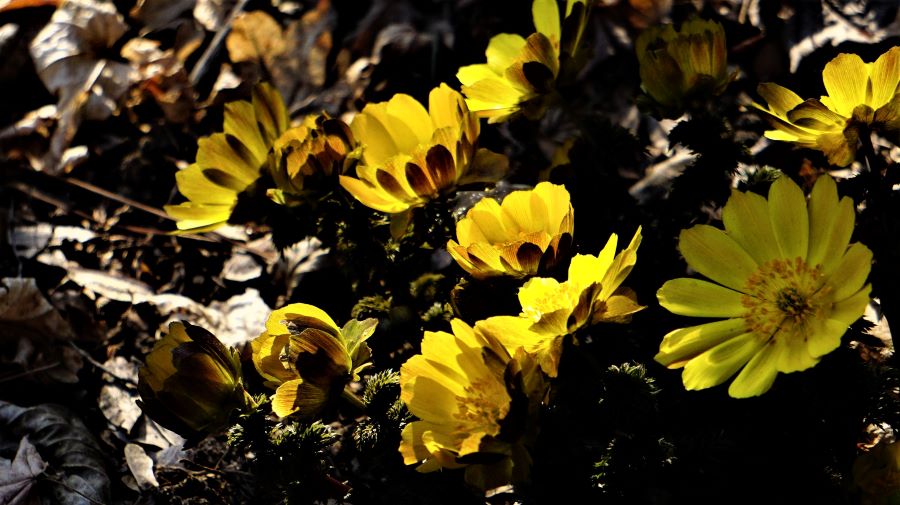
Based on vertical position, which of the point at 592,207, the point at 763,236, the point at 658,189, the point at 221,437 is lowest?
the point at 221,437

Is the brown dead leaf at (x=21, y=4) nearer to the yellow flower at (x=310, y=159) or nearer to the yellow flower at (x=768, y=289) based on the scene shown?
the yellow flower at (x=310, y=159)

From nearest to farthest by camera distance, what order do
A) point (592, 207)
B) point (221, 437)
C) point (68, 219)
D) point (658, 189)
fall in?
point (592, 207)
point (221, 437)
point (658, 189)
point (68, 219)

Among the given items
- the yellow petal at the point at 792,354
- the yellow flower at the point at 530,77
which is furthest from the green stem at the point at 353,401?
the yellow petal at the point at 792,354

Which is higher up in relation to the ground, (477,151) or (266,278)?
(477,151)

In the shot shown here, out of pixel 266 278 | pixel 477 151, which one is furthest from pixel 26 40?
pixel 477 151

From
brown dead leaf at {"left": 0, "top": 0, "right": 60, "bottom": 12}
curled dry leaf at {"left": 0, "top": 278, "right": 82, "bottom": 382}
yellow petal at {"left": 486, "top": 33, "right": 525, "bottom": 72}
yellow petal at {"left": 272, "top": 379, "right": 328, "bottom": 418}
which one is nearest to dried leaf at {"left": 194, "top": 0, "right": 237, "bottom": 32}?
brown dead leaf at {"left": 0, "top": 0, "right": 60, "bottom": 12}

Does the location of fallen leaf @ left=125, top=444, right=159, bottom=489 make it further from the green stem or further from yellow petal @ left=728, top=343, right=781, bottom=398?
yellow petal @ left=728, top=343, right=781, bottom=398

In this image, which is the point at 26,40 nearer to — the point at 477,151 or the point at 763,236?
the point at 477,151

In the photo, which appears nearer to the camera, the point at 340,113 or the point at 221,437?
the point at 221,437

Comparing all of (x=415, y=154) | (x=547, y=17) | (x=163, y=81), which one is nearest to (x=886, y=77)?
(x=547, y=17)
